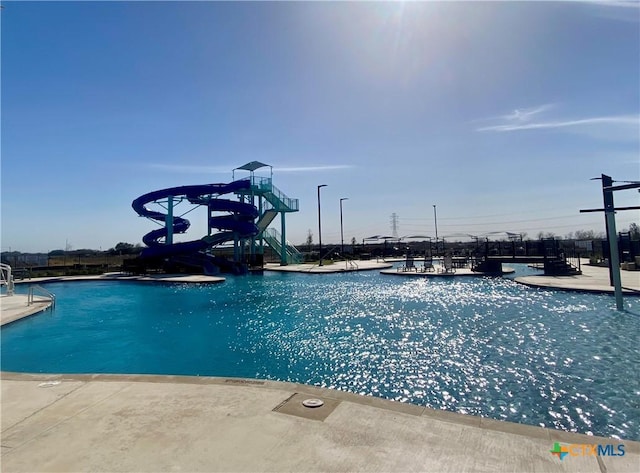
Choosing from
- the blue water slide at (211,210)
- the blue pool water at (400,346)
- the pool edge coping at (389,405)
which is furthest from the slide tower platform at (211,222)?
the pool edge coping at (389,405)

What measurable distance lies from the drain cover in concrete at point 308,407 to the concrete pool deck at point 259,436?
0.07 feet

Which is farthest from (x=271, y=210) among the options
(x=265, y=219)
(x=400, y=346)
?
(x=400, y=346)

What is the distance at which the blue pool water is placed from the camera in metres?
5.54

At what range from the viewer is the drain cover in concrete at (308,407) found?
4105 millimetres

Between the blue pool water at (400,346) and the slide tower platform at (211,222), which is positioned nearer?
the blue pool water at (400,346)

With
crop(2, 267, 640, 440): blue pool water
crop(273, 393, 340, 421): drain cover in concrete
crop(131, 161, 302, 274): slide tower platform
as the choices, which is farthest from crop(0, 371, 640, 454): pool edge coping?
crop(131, 161, 302, 274): slide tower platform

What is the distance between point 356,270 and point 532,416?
25.0 m

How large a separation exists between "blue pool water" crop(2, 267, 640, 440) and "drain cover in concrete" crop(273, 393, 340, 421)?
161 centimetres

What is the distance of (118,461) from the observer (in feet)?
10.5

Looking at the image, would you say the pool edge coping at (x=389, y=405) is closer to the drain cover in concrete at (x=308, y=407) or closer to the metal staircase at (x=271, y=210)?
the drain cover in concrete at (x=308, y=407)

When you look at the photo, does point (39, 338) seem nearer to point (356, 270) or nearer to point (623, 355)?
point (623, 355)

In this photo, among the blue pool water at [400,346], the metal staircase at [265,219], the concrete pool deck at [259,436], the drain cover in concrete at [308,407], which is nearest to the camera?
the concrete pool deck at [259,436]

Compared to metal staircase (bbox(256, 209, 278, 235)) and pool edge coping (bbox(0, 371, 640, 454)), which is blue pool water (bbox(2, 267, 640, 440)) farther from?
metal staircase (bbox(256, 209, 278, 235))

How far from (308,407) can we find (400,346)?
457 cm
